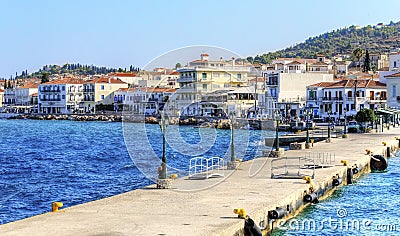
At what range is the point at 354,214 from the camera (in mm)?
21156

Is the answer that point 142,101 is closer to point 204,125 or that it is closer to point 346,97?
point 204,125

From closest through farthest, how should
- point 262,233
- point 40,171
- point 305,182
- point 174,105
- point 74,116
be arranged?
point 262,233 < point 305,182 < point 40,171 < point 174,105 < point 74,116

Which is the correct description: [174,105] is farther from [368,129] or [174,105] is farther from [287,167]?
[287,167]

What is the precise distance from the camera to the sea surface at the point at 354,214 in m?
18.8

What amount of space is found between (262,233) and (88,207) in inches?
180

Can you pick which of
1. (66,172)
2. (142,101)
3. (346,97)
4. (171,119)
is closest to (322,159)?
(66,172)

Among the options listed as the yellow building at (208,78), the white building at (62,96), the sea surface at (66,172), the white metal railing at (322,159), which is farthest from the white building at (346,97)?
the white building at (62,96)

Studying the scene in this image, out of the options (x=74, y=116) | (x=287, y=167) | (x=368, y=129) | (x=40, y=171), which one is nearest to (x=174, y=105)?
(x=74, y=116)

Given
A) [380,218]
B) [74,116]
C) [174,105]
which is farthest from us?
[74,116]

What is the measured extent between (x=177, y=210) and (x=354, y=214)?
6577mm

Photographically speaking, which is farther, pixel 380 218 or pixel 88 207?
pixel 380 218

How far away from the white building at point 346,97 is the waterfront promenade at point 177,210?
54869 mm

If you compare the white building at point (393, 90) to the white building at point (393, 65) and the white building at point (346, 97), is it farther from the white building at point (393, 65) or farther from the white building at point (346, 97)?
the white building at point (393, 65)

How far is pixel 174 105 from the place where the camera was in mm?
97938
